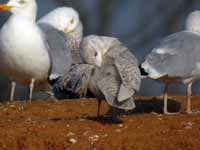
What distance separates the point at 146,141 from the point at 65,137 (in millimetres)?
736

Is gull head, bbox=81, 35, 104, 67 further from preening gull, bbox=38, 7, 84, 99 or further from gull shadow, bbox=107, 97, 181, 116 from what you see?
preening gull, bbox=38, 7, 84, 99

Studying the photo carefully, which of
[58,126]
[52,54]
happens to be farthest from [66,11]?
[58,126]

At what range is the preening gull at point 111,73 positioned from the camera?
900 cm

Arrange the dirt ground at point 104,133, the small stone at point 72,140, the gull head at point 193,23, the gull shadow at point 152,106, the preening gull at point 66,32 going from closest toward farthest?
1. the dirt ground at point 104,133
2. the small stone at point 72,140
3. the gull shadow at point 152,106
4. the gull head at point 193,23
5. the preening gull at point 66,32

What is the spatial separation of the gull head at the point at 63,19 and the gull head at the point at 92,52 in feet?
15.9

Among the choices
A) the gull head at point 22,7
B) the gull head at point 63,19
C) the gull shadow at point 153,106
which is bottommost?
the gull shadow at point 153,106

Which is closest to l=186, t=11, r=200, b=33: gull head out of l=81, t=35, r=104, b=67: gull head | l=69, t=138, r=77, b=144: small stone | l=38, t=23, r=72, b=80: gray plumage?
l=38, t=23, r=72, b=80: gray plumage

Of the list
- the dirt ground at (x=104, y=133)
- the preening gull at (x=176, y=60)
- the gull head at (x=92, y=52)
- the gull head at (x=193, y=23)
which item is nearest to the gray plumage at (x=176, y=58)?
the preening gull at (x=176, y=60)

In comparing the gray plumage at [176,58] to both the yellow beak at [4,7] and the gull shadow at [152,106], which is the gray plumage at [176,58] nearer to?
the gull shadow at [152,106]

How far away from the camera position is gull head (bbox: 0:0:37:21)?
41.2 ft

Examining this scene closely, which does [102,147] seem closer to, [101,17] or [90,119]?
[90,119]

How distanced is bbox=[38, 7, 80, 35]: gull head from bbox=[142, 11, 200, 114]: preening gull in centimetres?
365

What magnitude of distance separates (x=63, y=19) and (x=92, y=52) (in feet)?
17.2

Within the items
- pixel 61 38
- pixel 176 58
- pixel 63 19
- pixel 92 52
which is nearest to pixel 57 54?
pixel 61 38
